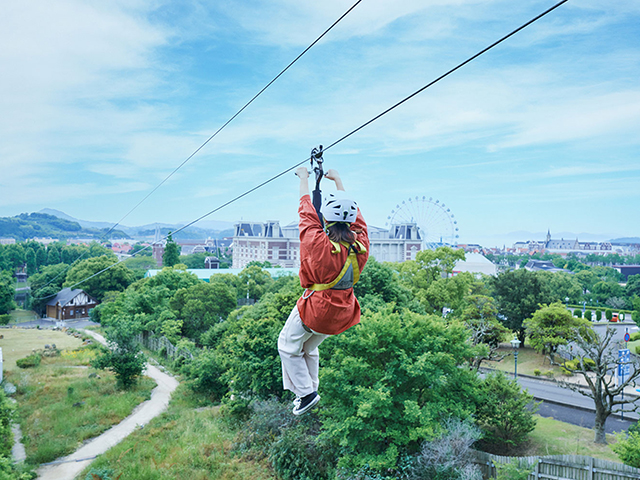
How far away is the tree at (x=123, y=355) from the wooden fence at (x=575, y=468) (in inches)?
757

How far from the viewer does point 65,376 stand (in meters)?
27.2

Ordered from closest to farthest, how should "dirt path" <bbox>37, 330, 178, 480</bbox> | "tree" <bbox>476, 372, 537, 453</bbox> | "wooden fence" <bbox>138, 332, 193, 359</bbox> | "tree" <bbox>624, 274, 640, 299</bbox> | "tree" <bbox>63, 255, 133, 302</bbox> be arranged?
"dirt path" <bbox>37, 330, 178, 480</bbox>
"tree" <bbox>476, 372, 537, 453</bbox>
"wooden fence" <bbox>138, 332, 193, 359</bbox>
"tree" <bbox>63, 255, 133, 302</bbox>
"tree" <bbox>624, 274, 640, 299</bbox>

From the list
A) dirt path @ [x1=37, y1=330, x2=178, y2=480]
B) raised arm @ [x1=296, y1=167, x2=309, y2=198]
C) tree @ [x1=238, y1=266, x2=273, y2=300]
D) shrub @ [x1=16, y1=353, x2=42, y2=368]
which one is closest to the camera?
raised arm @ [x1=296, y1=167, x2=309, y2=198]

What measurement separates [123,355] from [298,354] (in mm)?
23477

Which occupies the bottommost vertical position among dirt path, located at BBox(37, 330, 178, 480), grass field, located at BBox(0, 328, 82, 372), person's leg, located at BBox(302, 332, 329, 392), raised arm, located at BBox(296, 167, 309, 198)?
grass field, located at BBox(0, 328, 82, 372)

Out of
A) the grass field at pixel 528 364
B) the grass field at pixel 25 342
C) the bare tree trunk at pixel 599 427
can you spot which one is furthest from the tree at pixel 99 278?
the bare tree trunk at pixel 599 427

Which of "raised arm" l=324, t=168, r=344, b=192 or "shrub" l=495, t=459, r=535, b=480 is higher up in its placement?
"raised arm" l=324, t=168, r=344, b=192

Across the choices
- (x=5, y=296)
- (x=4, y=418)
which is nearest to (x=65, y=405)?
(x=4, y=418)

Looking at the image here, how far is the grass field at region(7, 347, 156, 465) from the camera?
17.0m

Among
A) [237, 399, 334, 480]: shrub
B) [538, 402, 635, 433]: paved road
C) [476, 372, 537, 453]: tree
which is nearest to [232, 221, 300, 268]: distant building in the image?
[538, 402, 635, 433]: paved road

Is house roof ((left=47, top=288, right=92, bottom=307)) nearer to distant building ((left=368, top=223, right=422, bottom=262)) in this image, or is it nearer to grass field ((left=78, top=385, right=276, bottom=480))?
grass field ((left=78, top=385, right=276, bottom=480))

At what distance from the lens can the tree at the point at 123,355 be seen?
24.0 meters

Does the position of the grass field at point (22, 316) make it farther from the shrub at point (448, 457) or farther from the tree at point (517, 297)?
the shrub at point (448, 457)

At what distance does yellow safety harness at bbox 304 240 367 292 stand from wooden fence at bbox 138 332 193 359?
27.7 m
